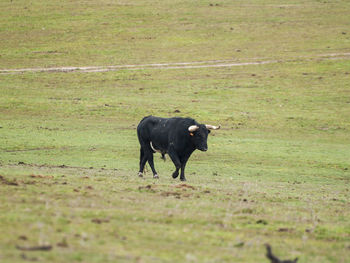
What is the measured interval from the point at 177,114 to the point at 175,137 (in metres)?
21.4

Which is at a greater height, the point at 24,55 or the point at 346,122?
the point at 24,55

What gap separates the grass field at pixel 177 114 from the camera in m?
10.5

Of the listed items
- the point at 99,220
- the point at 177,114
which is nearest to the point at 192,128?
the point at 99,220

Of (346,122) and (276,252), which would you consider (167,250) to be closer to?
(276,252)

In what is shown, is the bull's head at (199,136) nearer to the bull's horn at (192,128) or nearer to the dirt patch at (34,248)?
the bull's horn at (192,128)

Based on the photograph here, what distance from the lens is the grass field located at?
10.5 m

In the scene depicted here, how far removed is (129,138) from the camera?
34.3 meters

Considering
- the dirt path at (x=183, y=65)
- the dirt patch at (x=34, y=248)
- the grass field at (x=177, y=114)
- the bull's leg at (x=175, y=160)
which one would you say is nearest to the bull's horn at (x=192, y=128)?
the bull's leg at (x=175, y=160)

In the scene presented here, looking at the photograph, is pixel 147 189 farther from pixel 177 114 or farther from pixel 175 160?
pixel 177 114

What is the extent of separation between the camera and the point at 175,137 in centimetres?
2103

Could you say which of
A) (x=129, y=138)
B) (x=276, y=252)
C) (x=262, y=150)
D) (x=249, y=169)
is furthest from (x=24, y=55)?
(x=276, y=252)

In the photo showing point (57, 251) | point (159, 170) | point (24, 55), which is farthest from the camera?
point (24, 55)

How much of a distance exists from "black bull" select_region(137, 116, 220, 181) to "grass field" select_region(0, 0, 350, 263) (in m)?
1.16

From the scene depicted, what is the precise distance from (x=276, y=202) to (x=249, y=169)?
36.0 ft
